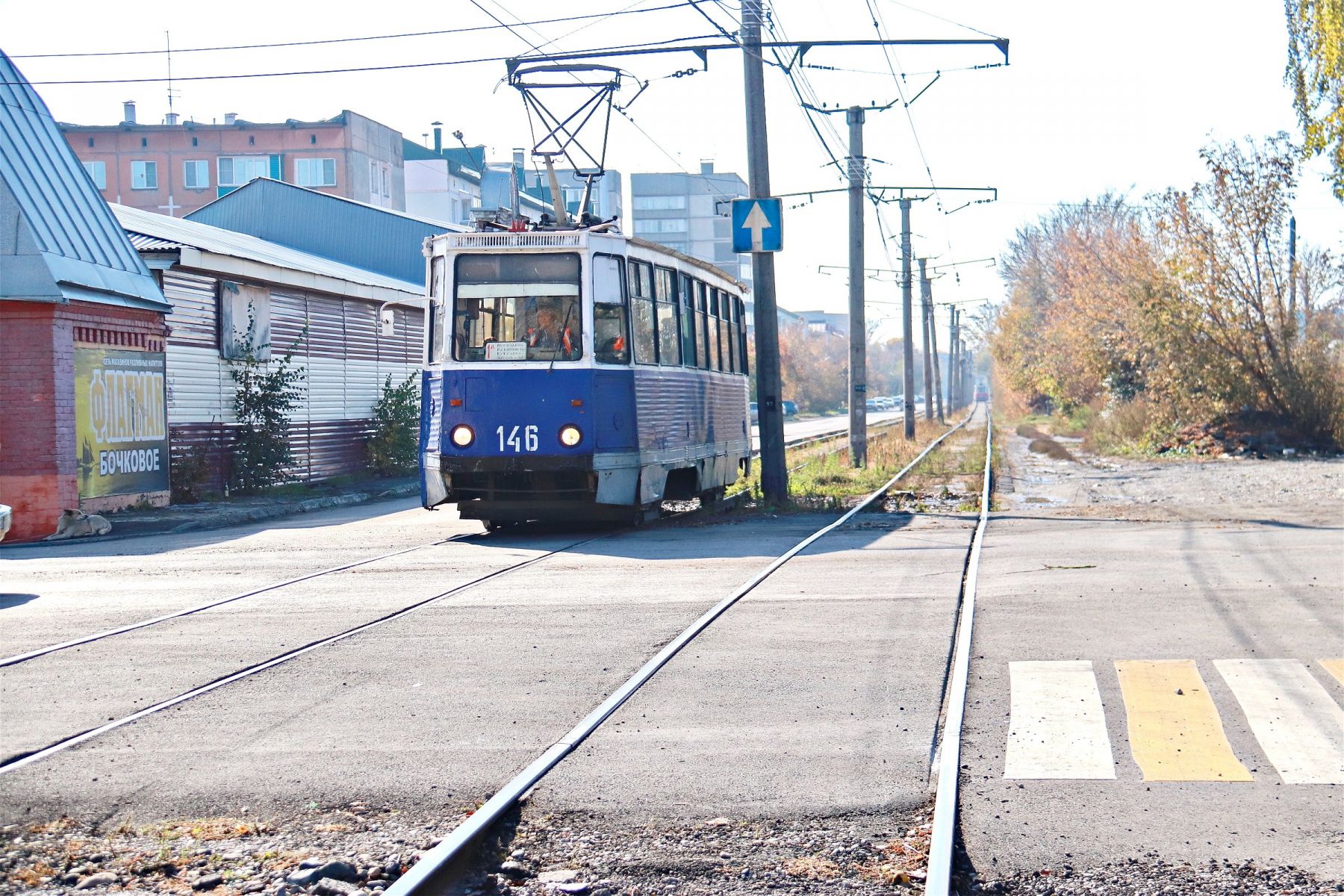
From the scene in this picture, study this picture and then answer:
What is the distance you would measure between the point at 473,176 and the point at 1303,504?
72.5m

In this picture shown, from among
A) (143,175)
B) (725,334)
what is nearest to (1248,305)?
(725,334)

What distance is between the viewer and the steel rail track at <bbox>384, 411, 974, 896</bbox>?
458 cm

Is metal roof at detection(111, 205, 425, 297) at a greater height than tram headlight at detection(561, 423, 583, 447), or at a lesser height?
greater

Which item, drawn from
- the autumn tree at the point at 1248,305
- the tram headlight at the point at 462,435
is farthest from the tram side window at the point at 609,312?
the autumn tree at the point at 1248,305

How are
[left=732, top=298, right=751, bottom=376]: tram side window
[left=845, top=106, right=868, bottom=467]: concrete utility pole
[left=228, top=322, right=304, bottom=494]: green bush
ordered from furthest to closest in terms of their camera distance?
[left=845, top=106, right=868, bottom=467]: concrete utility pole < [left=228, top=322, right=304, bottom=494]: green bush < [left=732, top=298, right=751, bottom=376]: tram side window

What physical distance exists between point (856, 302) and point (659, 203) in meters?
110

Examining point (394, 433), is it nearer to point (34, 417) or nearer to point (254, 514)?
point (254, 514)

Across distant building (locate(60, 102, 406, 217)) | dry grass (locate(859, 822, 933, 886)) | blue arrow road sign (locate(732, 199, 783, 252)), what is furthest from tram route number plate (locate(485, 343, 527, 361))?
distant building (locate(60, 102, 406, 217))

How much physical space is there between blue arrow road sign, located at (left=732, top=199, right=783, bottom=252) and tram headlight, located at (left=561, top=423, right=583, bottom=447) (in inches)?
194

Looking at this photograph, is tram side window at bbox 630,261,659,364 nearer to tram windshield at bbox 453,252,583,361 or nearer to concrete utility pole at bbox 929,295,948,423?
tram windshield at bbox 453,252,583,361

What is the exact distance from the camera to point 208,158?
258 ft

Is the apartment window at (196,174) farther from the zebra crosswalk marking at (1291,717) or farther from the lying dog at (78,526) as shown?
the zebra crosswalk marking at (1291,717)

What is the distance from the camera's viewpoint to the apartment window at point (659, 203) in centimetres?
13812

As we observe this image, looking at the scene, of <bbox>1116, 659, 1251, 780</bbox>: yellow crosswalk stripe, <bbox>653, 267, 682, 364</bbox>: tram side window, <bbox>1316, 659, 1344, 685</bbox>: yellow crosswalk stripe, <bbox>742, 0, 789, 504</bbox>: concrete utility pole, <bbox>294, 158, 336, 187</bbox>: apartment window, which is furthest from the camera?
<bbox>294, 158, 336, 187</bbox>: apartment window
